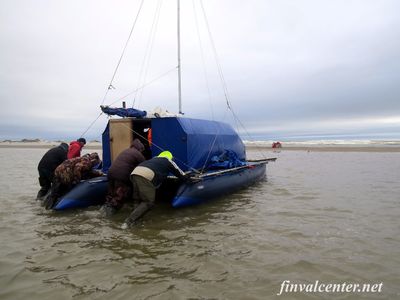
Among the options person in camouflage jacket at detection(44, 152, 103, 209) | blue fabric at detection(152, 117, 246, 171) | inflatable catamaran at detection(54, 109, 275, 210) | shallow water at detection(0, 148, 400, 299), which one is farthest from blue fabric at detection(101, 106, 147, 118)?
shallow water at detection(0, 148, 400, 299)

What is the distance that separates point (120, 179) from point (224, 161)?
413 centimetres

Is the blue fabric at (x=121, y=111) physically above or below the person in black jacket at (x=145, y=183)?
above

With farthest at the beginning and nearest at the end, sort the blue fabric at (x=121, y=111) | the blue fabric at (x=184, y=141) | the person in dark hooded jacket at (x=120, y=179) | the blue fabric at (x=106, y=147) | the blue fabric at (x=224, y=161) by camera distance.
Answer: the blue fabric at (x=224, y=161) < the blue fabric at (x=106, y=147) < the blue fabric at (x=184, y=141) < the blue fabric at (x=121, y=111) < the person in dark hooded jacket at (x=120, y=179)

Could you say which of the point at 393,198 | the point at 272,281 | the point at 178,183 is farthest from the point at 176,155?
the point at 393,198

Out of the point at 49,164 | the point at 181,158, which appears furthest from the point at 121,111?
the point at 49,164

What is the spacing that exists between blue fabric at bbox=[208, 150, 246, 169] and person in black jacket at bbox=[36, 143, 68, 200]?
4457mm

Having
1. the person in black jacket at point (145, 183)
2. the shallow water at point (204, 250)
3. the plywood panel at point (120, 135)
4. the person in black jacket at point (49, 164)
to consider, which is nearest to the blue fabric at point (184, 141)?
the plywood panel at point (120, 135)

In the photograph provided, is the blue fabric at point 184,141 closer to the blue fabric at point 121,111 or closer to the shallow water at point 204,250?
the blue fabric at point 121,111

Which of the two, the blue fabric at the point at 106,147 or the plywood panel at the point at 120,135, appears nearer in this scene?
the plywood panel at the point at 120,135

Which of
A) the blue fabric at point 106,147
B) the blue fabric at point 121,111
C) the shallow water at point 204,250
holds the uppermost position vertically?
the blue fabric at point 121,111

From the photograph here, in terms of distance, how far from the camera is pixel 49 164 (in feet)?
29.7

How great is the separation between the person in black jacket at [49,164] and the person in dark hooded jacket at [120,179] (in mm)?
2496

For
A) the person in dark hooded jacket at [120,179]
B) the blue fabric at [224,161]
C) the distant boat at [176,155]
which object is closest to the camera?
the person in dark hooded jacket at [120,179]

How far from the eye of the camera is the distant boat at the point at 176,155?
814 centimetres
